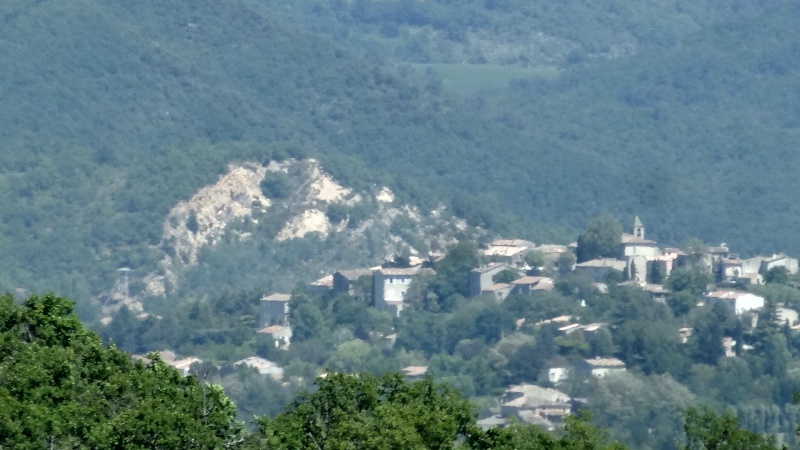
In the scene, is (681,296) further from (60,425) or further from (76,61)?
(60,425)

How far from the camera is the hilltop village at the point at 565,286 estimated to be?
124 metres

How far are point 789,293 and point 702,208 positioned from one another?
164 feet

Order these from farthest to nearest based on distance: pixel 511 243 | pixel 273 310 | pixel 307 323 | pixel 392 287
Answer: pixel 511 243, pixel 392 287, pixel 273 310, pixel 307 323

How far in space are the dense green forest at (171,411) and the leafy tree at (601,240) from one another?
272ft

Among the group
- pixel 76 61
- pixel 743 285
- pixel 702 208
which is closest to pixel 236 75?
pixel 76 61

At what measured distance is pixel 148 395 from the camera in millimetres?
48438

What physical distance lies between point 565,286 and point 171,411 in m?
88.8

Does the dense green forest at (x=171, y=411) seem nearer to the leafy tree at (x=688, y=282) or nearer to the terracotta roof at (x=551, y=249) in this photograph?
the leafy tree at (x=688, y=282)

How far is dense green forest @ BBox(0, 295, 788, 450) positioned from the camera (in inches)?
1832

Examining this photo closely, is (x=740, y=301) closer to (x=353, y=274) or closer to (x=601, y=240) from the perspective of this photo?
(x=601, y=240)

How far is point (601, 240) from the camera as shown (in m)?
138

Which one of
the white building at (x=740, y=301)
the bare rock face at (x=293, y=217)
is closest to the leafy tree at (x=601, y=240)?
the white building at (x=740, y=301)

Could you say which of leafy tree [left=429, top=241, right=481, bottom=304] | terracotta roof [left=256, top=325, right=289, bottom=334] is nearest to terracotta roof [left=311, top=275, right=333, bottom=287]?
leafy tree [left=429, top=241, right=481, bottom=304]

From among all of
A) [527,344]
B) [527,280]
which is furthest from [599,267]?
[527,344]
